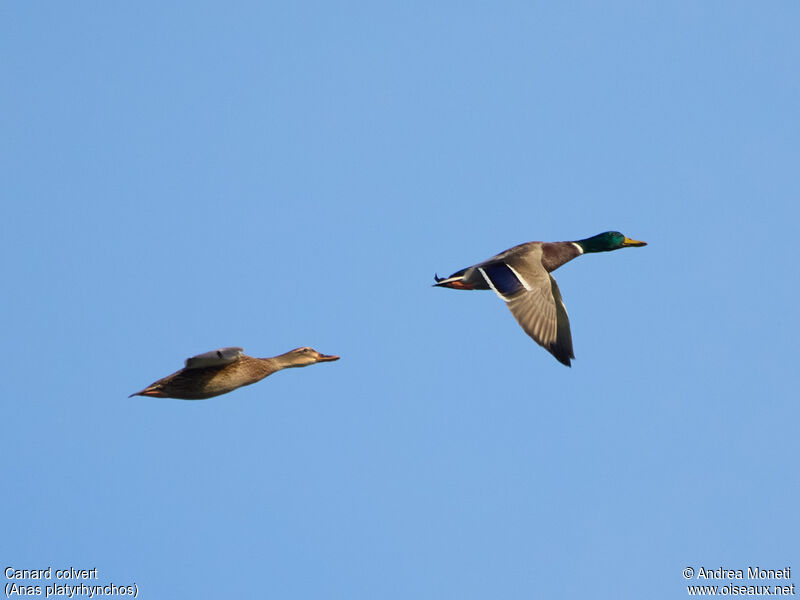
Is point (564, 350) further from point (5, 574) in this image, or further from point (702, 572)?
point (5, 574)

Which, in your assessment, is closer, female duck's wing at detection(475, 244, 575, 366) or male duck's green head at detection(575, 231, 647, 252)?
female duck's wing at detection(475, 244, 575, 366)

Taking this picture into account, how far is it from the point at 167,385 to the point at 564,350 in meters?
4.91

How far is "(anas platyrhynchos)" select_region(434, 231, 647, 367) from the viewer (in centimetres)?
1419

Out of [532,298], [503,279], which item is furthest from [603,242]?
[532,298]

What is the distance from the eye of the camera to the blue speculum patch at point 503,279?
14.5m

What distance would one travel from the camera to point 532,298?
1439 cm

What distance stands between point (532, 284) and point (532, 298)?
1.00 feet

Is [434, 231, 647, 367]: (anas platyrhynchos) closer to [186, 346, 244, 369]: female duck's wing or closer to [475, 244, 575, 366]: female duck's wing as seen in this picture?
[475, 244, 575, 366]: female duck's wing

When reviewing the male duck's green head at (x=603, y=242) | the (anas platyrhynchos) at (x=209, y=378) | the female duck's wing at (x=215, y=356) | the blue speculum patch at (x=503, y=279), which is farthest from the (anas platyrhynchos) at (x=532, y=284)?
the female duck's wing at (x=215, y=356)

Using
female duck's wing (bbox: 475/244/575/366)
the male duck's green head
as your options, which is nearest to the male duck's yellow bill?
the male duck's green head

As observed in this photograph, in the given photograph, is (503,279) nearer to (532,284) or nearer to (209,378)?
(532,284)

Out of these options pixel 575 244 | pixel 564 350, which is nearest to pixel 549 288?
pixel 564 350

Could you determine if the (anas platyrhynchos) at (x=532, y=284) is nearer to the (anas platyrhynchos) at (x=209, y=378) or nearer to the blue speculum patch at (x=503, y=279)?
the blue speculum patch at (x=503, y=279)

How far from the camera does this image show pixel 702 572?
43.8 feet
